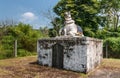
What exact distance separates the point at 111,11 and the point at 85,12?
15.7ft

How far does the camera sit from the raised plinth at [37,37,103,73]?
12.7 metres

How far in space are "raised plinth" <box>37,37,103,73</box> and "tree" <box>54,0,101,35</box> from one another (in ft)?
38.0

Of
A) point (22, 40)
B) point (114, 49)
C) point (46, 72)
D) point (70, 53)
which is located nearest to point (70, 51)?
point (70, 53)

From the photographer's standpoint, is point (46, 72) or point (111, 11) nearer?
point (46, 72)

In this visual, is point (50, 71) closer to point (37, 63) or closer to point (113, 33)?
point (37, 63)

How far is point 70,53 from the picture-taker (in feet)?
43.1

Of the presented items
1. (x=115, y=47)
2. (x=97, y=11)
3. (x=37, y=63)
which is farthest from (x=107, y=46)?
(x=37, y=63)

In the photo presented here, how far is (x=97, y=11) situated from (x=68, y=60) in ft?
48.0

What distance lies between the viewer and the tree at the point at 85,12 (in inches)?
1021

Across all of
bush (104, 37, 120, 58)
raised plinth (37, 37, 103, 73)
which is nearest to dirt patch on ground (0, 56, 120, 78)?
raised plinth (37, 37, 103, 73)

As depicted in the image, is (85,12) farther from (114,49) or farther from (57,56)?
(57,56)

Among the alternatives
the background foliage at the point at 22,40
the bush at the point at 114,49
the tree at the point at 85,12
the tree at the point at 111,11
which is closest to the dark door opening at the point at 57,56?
the background foliage at the point at 22,40

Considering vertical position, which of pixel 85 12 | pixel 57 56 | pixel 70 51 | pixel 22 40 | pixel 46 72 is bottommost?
pixel 46 72

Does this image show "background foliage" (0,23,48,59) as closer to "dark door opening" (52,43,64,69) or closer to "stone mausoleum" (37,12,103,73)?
"stone mausoleum" (37,12,103,73)
